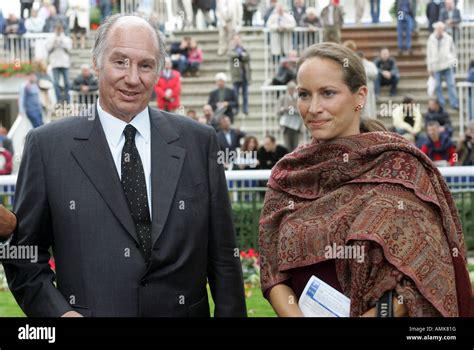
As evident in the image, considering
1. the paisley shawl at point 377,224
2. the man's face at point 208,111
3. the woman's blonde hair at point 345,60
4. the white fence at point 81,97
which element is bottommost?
the man's face at point 208,111

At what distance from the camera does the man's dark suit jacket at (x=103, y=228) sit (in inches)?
149

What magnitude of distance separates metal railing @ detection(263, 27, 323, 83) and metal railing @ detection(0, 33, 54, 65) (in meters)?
4.19

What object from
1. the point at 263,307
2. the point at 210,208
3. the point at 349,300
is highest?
the point at 210,208

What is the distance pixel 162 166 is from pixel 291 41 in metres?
17.3

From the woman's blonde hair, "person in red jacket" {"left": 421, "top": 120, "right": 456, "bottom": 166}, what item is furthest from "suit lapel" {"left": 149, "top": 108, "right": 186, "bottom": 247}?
"person in red jacket" {"left": 421, "top": 120, "right": 456, "bottom": 166}

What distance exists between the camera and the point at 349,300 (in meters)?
3.68

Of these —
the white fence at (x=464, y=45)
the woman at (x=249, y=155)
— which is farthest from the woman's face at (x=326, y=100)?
the white fence at (x=464, y=45)

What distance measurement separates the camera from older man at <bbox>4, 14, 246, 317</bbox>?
3779 mm

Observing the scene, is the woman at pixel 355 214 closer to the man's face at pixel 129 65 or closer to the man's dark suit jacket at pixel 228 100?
the man's face at pixel 129 65

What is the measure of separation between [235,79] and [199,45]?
2943 mm

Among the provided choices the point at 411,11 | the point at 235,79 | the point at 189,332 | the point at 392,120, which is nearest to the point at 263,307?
the point at 189,332

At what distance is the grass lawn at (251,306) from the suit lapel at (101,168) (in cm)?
403

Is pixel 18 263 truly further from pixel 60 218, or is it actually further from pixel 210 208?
pixel 210 208

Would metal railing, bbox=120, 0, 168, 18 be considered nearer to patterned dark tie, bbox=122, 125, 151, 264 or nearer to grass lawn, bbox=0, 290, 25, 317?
grass lawn, bbox=0, 290, 25, 317
